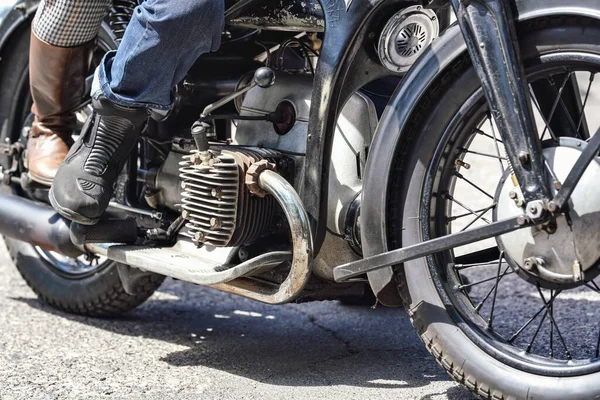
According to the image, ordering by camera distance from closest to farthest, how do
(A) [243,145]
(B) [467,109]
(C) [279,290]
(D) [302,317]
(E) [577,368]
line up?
(E) [577,368], (B) [467,109], (C) [279,290], (A) [243,145], (D) [302,317]

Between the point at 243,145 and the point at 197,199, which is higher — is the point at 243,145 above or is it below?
above

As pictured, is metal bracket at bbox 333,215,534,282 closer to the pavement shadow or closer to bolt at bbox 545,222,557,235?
bolt at bbox 545,222,557,235

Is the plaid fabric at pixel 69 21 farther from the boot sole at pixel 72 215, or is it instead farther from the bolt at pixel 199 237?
the bolt at pixel 199 237

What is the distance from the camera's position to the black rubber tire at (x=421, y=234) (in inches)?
86.7

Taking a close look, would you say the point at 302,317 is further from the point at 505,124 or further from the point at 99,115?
the point at 505,124

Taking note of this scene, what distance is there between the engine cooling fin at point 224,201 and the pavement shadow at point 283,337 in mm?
453

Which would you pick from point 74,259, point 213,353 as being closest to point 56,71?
point 74,259

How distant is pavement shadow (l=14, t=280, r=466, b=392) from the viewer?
2.93m

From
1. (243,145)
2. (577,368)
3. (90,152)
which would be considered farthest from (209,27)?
(577,368)

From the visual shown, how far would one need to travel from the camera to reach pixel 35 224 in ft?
10.9

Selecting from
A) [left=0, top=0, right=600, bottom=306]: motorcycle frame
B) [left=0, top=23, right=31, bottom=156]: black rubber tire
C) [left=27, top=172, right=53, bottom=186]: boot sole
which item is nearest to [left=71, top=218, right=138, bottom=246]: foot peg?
[left=27, top=172, right=53, bottom=186]: boot sole

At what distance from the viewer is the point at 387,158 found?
2500mm

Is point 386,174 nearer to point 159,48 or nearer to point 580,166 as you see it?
point 580,166

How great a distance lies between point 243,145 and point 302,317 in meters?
0.98
